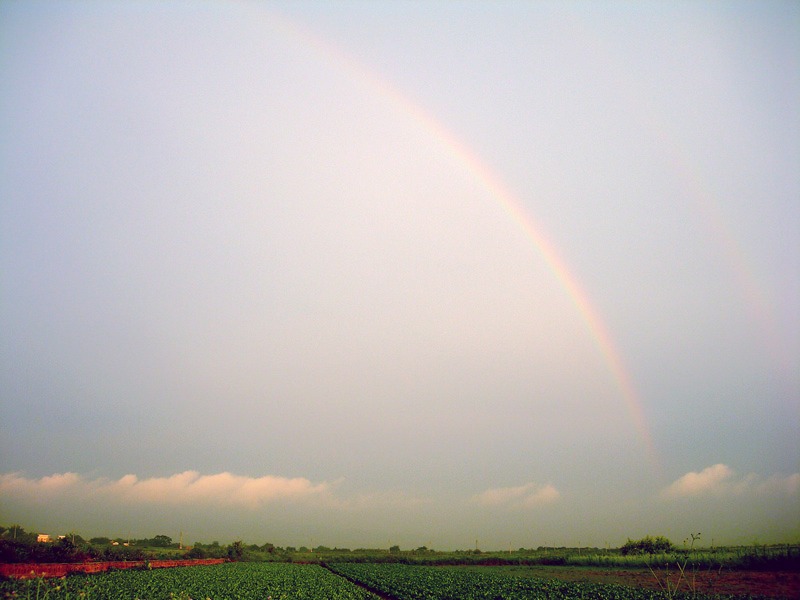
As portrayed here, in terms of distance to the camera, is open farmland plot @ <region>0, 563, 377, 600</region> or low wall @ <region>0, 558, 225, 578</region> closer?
open farmland plot @ <region>0, 563, 377, 600</region>

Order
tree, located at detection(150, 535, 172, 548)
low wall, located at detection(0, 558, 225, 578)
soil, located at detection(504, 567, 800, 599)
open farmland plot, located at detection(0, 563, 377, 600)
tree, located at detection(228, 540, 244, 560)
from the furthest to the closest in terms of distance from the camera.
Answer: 1. tree, located at detection(150, 535, 172, 548)
2. tree, located at detection(228, 540, 244, 560)
3. low wall, located at detection(0, 558, 225, 578)
4. soil, located at detection(504, 567, 800, 599)
5. open farmland plot, located at detection(0, 563, 377, 600)

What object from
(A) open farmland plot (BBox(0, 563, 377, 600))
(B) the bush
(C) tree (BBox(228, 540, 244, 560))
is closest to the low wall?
(A) open farmland plot (BBox(0, 563, 377, 600))

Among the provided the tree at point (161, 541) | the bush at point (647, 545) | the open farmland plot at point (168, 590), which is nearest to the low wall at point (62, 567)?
the open farmland plot at point (168, 590)

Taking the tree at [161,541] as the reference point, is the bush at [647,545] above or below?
above

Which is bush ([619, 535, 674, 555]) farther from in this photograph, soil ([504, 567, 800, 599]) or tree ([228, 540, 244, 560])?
tree ([228, 540, 244, 560])

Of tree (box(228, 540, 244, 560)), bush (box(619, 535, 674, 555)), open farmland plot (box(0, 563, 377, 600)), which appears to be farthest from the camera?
tree (box(228, 540, 244, 560))

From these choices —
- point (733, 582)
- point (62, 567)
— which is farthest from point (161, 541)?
point (733, 582)

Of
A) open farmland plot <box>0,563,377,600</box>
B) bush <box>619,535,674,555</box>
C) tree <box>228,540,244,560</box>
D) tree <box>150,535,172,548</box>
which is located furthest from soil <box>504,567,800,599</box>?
tree <box>150,535,172,548</box>

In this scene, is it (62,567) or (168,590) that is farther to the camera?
(62,567)

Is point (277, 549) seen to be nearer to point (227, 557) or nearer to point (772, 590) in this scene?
point (227, 557)

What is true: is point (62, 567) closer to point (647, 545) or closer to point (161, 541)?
point (647, 545)

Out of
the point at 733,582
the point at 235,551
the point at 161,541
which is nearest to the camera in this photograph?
the point at 733,582

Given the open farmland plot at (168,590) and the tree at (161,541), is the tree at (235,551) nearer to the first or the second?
the tree at (161,541)

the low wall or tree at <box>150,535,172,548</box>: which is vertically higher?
the low wall
